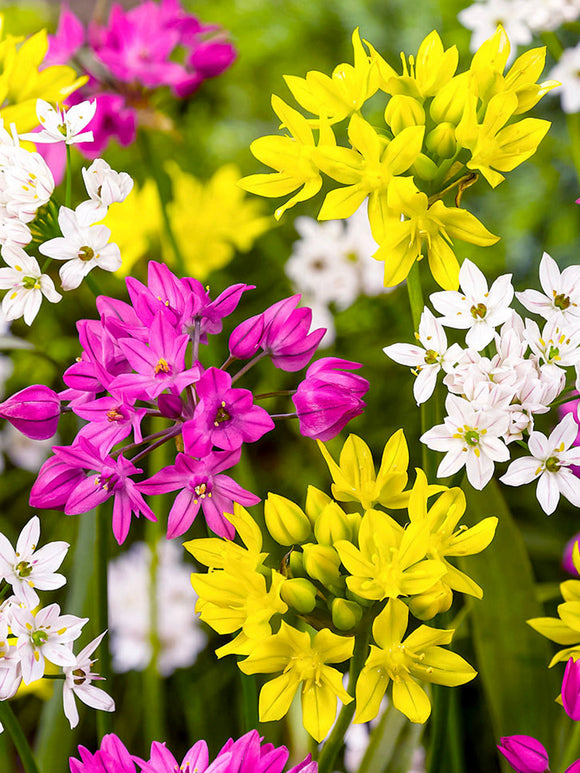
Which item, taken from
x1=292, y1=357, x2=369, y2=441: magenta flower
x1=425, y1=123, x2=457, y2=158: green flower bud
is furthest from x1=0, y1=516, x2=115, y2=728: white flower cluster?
x1=425, y1=123, x2=457, y2=158: green flower bud

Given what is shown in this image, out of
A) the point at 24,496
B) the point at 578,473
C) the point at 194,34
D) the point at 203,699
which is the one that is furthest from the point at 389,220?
the point at 24,496

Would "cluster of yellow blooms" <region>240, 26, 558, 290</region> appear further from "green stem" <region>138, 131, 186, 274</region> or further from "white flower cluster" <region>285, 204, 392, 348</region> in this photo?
"white flower cluster" <region>285, 204, 392, 348</region>

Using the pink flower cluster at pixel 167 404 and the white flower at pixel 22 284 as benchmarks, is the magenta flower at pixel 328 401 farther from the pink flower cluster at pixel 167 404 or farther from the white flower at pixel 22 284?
the white flower at pixel 22 284

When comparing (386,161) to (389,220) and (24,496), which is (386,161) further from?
(24,496)

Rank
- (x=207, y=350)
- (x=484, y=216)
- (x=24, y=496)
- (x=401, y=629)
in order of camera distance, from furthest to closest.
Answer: (x=484, y=216)
(x=24, y=496)
(x=207, y=350)
(x=401, y=629)

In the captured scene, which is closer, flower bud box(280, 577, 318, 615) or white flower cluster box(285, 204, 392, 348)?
flower bud box(280, 577, 318, 615)

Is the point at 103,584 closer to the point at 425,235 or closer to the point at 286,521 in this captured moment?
the point at 286,521

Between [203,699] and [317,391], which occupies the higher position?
[317,391]
